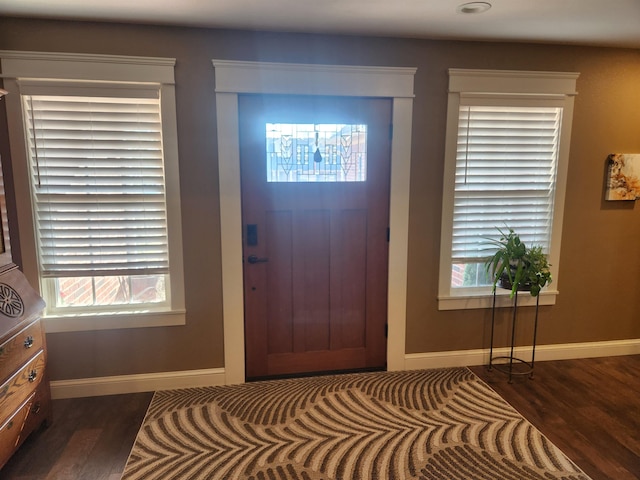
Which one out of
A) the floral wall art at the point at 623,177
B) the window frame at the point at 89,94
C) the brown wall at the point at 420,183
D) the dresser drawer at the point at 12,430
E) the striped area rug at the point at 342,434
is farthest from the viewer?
the floral wall art at the point at 623,177

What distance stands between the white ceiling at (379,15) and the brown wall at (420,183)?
0.11 meters

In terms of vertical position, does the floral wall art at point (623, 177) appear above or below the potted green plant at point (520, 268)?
above

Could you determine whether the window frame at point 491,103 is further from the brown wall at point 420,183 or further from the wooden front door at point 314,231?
the wooden front door at point 314,231

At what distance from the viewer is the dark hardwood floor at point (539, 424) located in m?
2.10

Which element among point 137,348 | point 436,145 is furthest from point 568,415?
point 137,348

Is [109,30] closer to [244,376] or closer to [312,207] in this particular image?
[312,207]

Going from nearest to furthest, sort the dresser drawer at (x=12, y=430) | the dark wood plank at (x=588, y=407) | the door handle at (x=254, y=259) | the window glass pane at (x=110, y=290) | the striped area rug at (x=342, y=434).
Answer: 1. the dresser drawer at (x=12, y=430)
2. the striped area rug at (x=342, y=434)
3. the dark wood plank at (x=588, y=407)
4. the window glass pane at (x=110, y=290)
5. the door handle at (x=254, y=259)

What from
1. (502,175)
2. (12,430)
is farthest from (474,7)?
(12,430)

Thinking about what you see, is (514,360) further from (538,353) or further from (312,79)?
(312,79)

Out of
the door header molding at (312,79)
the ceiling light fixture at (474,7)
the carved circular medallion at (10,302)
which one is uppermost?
the ceiling light fixture at (474,7)

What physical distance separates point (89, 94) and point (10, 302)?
1.30 m

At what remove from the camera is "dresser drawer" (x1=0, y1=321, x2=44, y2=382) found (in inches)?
76.8

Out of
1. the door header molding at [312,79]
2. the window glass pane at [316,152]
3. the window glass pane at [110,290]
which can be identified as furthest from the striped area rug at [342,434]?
the door header molding at [312,79]

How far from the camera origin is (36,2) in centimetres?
216
